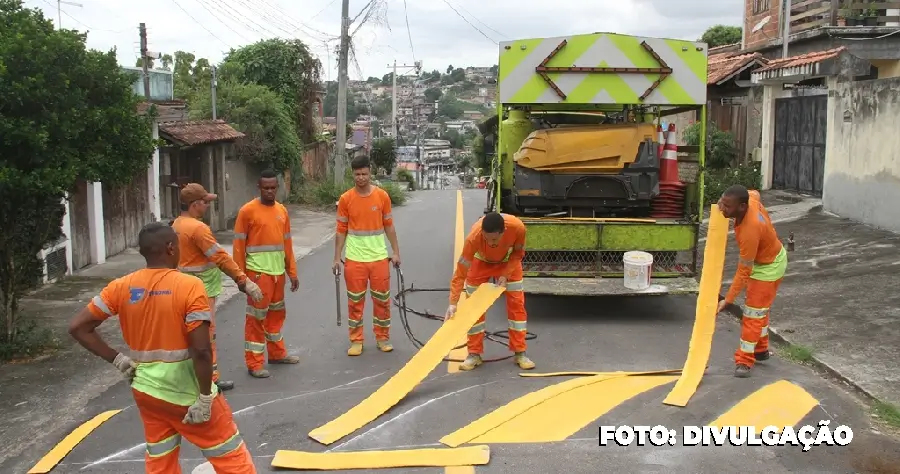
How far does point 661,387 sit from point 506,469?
1.93 m

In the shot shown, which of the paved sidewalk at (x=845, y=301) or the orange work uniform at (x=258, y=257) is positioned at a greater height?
the orange work uniform at (x=258, y=257)

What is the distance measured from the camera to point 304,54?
2623 centimetres

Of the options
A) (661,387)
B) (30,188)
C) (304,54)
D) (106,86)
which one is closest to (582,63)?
(661,387)

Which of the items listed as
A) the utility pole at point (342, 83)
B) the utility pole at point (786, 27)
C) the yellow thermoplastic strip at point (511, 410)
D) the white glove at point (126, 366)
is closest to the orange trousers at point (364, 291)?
the yellow thermoplastic strip at point (511, 410)

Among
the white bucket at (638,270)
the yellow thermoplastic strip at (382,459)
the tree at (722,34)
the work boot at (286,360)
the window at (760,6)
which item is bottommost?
the work boot at (286,360)

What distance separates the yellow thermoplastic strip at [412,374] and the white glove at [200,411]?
4.73 feet

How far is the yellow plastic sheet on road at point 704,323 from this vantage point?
6000 mm

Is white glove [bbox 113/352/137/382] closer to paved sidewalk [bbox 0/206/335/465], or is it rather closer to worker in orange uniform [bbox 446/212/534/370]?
paved sidewalk [bbox 0/206/335/465]

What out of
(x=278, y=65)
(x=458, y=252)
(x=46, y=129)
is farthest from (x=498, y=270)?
(x=278, y=65)

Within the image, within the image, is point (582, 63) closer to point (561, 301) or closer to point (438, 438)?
point (561, 301)

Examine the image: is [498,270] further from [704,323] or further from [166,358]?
[166,358]

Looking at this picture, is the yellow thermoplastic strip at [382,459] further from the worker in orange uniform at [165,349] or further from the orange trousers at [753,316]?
the orange trousers at [753,316]

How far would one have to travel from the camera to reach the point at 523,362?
22.7 ft

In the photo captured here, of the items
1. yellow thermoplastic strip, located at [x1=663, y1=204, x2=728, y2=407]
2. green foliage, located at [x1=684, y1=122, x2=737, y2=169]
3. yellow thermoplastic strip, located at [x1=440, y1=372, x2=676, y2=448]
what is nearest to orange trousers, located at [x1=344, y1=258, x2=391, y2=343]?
yellow thermoplastic strip, located at [x1=440, y1=372, x2=676, y2=448]
